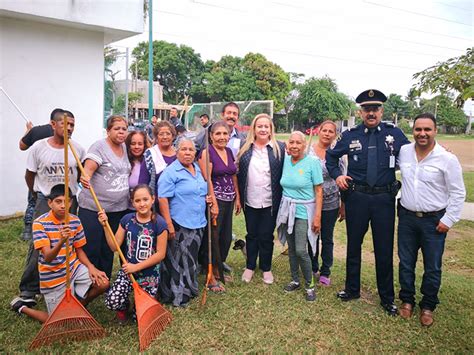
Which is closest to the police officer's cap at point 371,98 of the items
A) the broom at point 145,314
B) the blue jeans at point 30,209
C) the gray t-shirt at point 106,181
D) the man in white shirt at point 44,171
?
the gray t-shirt at point 106,181

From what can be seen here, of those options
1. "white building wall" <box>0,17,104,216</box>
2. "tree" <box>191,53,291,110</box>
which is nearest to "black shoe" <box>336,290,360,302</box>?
"white building wall" <box>0,17,104,216</box>

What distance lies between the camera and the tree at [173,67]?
4597 centimetres

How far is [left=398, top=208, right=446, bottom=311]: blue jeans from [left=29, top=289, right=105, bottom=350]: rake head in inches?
111

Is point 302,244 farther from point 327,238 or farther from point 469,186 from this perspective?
point 469,186

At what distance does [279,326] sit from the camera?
11.3ft

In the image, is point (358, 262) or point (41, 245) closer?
point (41, 245)

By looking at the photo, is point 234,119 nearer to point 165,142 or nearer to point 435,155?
point 165,142

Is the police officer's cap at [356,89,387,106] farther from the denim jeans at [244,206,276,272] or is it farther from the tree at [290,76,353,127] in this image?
the tree at [290,76,353,127]

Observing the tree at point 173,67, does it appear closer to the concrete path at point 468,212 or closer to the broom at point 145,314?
the concrete path at point 468,212

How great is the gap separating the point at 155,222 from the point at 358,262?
2.10m

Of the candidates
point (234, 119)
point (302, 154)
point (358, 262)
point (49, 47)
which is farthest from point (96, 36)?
point (358, 262)

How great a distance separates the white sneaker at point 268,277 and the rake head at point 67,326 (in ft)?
6.28

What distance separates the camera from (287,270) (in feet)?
15.9

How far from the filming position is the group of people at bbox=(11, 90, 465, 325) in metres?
3.32
